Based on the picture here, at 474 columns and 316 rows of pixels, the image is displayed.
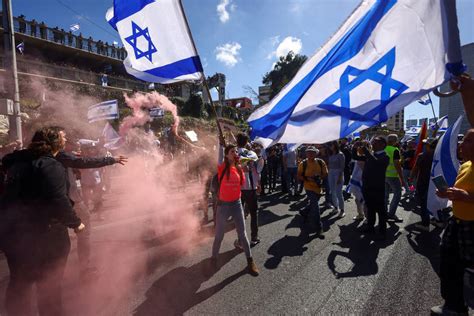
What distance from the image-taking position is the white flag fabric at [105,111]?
11.5 m

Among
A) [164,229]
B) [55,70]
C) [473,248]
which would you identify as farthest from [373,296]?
[55,70]

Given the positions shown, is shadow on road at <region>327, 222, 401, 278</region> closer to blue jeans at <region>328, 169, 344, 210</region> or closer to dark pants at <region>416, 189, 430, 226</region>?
dark pants at <region>416, 189, 430, 226</region>

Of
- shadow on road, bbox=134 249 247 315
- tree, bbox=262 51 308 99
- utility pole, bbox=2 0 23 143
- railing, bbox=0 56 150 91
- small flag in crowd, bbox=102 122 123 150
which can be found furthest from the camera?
tree, bbox=262 51 308 99

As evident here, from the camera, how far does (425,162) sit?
5410 mm

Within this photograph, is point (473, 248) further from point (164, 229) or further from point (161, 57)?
point (164, 229)

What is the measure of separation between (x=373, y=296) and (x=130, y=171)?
976 centimetres

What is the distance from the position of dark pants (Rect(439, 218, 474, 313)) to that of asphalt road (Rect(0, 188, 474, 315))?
1.37ft

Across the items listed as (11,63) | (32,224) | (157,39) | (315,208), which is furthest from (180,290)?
(11,63)

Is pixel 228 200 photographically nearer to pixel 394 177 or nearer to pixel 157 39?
pixel 157 39

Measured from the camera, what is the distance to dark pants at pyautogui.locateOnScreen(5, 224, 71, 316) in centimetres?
239

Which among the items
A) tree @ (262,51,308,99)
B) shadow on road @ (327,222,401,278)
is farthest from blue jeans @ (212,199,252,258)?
tree @ (262,51,308,99)

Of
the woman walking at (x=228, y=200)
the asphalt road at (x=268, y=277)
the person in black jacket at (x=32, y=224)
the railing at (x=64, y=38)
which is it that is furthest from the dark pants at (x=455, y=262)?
the railing at (x=64, y=38)

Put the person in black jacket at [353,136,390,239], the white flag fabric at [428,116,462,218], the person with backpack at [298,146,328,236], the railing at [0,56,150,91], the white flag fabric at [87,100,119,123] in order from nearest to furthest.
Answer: the white flag fabric at [428,116,462,218] → the person in black jacket at [353,136,390,239] → the person with backpack at [298,146,328,236] → the white flag fabric at [87,100,119,123] → the railing at [0,56,150,91]

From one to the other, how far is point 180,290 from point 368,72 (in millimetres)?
3124
